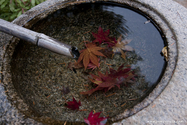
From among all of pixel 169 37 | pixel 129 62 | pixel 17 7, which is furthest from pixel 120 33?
pixel 17 7

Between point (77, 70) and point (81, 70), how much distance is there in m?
0.05

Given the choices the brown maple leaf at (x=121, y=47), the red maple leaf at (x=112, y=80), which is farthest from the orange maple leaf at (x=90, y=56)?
the brown maple leaf at (x=121, y=47)

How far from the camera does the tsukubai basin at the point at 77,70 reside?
1.08m

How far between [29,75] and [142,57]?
1.26 meters

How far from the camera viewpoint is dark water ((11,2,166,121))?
1.22 m

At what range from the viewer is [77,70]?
5.45 feet

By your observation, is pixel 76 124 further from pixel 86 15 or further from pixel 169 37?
pixel 86 15

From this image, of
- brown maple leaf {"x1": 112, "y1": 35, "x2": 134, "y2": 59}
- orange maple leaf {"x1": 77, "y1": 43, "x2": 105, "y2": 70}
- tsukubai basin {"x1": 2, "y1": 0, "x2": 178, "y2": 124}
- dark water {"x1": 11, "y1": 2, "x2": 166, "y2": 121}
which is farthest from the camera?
brown maple leaf {"x1": 112, "y1": 35, "x2": 134, "y2": 59}

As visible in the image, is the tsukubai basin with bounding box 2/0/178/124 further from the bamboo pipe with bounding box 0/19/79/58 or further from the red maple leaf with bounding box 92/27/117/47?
the bamboo pipe with bounding box 0/19/79/58

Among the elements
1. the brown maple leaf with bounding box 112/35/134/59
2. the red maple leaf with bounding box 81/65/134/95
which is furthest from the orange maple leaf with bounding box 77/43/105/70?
the brown maple leaf with bounding box 112/35/134/59

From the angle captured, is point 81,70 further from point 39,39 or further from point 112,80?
point 39,39

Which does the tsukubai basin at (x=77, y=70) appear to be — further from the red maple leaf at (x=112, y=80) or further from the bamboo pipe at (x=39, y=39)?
the bamboo pipe at (x=39, y=39)

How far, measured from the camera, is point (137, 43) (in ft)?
5.36

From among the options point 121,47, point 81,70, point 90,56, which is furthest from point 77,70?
point 121,47
